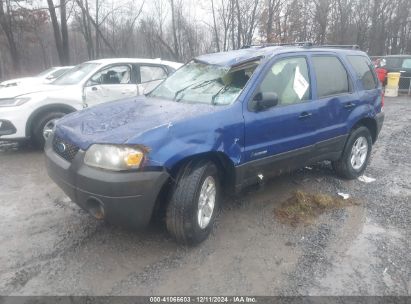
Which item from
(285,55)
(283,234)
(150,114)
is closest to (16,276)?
(150,114)

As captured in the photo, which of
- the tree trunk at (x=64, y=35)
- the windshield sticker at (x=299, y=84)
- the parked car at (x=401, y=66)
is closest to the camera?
the windshield sticker at (x=299, y=84)

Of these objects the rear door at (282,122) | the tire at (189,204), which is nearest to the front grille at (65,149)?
the tire at (189,204)

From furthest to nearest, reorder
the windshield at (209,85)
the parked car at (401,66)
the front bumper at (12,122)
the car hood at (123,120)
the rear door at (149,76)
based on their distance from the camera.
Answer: the parked car at (401,66) → the rear door at (149,76) → the front bumper at (12,122) → the windshield at (209,85) → the car hood at (123,120)

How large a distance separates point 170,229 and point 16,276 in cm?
129

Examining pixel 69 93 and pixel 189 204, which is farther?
pixel 69 93

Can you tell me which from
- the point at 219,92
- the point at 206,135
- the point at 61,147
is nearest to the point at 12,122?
the point at 61,147

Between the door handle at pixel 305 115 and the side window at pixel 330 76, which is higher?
the side window at pixel 330 76

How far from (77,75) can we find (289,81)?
4787 mm

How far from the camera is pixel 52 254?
10.8ft

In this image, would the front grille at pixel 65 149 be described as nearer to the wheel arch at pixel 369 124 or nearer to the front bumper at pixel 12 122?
the front bumper at pixel 12 122

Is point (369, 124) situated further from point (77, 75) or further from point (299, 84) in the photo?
point (77, 75)

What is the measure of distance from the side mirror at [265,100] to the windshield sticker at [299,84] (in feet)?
2.09

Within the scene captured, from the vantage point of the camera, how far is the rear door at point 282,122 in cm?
374

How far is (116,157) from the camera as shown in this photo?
293cm
